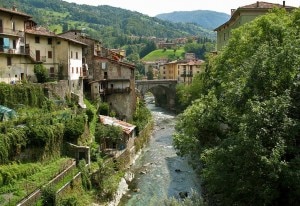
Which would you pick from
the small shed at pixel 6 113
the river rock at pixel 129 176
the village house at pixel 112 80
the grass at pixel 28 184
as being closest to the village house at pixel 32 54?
the village house at pixel 112 80

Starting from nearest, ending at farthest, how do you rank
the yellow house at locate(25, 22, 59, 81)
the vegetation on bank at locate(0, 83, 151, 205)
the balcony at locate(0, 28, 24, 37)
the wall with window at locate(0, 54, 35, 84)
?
the vegetation on bank at locate(0, 83, 151, 205)
the wall with window at locate(0, 54, 35, 84)
the balcony at locate(0, 28, 24, 37)
the yellow house at locate(25, 22, 59, 81)

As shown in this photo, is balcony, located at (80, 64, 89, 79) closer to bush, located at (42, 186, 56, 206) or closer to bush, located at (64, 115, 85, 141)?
bush, located at (64, 115, 85, 141)

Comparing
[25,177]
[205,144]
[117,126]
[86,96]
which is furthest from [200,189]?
[86,96]

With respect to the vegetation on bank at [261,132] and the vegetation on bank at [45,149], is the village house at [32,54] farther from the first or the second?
the vegetation on bank at [261,132]

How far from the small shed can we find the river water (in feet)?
37.8

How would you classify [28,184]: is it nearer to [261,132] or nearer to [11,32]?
[261,132]

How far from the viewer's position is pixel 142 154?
51.5 metres

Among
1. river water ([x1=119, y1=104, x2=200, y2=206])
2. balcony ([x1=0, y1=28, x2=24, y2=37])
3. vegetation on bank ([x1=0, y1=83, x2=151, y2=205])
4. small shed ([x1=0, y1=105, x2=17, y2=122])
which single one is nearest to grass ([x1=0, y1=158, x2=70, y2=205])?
vegetation on bank ([x1=0, y1=83, x2=151, y2=205])

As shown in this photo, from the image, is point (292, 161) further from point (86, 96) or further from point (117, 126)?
point (86, 96)

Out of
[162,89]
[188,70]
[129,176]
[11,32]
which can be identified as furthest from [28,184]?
[188,70]

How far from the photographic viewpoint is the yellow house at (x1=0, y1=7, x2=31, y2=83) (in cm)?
4094

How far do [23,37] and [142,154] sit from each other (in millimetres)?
20297

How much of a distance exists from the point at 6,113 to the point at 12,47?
1282 centimetres

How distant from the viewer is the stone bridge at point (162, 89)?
9712cm
